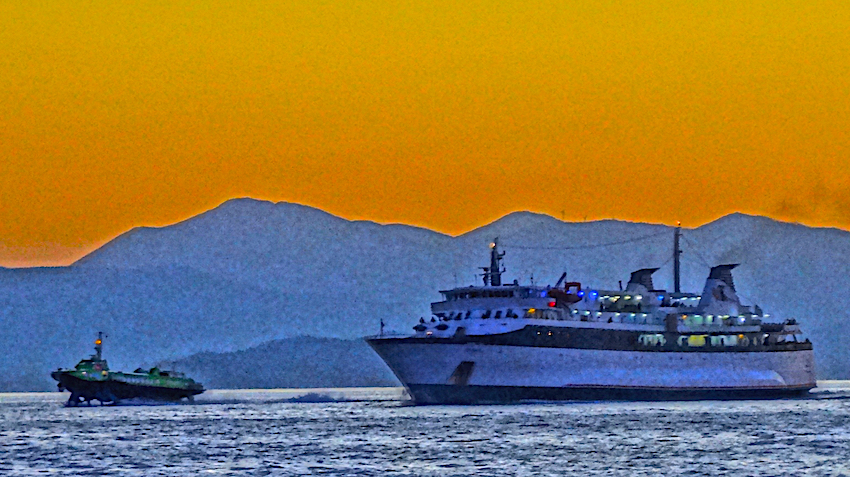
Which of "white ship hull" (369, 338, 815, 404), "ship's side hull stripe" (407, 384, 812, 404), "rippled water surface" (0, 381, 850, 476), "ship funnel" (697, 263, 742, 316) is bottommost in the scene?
"rippled water surface" (0, 381, 850, 476)

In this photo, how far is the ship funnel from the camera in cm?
14325

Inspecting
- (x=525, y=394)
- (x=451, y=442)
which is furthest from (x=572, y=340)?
(x=451, y=442)

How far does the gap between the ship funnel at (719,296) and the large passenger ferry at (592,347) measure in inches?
5.8

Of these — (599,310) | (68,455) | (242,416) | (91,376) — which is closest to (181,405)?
(91,376)

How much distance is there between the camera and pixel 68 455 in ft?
268

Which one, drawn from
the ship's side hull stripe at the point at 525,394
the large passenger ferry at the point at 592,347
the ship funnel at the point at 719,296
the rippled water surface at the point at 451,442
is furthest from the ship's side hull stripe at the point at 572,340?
the rippled water surface at the point at 451,442

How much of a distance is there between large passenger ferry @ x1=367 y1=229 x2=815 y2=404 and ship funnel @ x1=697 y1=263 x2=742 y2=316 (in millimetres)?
147

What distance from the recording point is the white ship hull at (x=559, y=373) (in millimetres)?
122438

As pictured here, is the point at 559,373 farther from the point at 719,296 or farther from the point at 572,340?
the point at 719,296

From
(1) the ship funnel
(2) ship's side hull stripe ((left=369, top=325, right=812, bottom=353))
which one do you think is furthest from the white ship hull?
(1) the ship funnel

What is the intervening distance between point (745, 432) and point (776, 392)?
51.1 meters

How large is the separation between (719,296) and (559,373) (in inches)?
1092

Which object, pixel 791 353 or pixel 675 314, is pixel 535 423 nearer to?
pixel 675 314

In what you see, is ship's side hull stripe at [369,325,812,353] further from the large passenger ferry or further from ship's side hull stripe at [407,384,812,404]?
ship's side hull stripe at [407,384,812,404]
